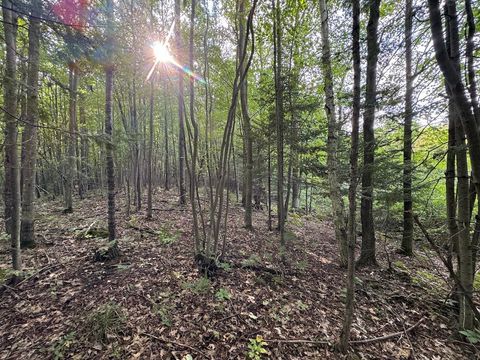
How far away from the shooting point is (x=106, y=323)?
2.95 metres

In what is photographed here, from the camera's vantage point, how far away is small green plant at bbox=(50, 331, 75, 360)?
8.38 feet

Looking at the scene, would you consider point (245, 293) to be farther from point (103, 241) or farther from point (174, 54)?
point (174, 54)

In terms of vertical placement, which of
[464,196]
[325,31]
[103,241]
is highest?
[325,31]

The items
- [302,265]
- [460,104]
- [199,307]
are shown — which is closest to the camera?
[460,104]

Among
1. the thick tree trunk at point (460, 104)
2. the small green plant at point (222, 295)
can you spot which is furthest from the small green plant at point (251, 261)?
the thick tree trunk at point (460, 104)

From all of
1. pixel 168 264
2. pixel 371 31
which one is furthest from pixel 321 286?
pixel 371 31

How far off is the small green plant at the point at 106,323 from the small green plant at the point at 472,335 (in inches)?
202

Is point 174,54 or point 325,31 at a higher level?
point 325,31

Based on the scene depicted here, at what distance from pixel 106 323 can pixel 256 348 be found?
7.01 feet

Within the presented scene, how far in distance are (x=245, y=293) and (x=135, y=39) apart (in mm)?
7750

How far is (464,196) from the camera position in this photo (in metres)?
3.07

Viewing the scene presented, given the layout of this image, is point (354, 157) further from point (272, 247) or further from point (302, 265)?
point (272, 247)

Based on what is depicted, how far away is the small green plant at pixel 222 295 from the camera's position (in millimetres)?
3723

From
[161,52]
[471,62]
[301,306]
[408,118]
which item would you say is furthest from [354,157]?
[161,52]
